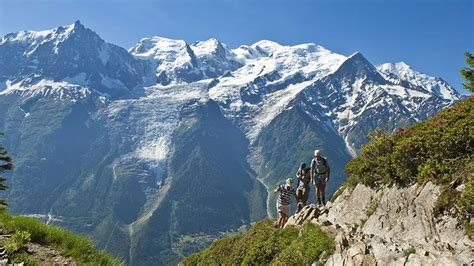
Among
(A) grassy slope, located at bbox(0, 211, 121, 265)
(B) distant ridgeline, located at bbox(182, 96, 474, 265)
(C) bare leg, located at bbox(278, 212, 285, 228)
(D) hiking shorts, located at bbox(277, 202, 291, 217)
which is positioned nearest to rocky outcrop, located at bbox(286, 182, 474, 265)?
(B) distant ridgeline, located at bbox(182, 96, 474, 265)

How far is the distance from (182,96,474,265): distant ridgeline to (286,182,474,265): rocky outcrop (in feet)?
0.09

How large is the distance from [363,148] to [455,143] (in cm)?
587

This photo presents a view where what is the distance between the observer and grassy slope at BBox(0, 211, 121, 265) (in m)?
10.0

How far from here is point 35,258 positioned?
9.44m

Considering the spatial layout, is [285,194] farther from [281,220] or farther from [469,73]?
[469,73]

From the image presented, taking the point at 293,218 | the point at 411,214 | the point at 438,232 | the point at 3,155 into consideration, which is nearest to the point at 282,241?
the point at 293,218

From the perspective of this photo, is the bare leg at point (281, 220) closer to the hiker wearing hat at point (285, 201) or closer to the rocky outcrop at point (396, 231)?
the hiker wearing hat at point (285, 201)

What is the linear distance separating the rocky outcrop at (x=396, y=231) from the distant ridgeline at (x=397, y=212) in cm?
3

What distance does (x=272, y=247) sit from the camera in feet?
74.6

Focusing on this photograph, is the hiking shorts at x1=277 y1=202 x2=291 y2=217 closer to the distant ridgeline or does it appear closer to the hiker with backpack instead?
the distant ridgeline

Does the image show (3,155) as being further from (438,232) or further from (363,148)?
(438,232)

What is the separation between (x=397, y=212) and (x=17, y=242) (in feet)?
45.4


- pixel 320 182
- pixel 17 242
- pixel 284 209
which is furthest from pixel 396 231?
pixel 17 242

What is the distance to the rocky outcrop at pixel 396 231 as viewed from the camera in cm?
1361
